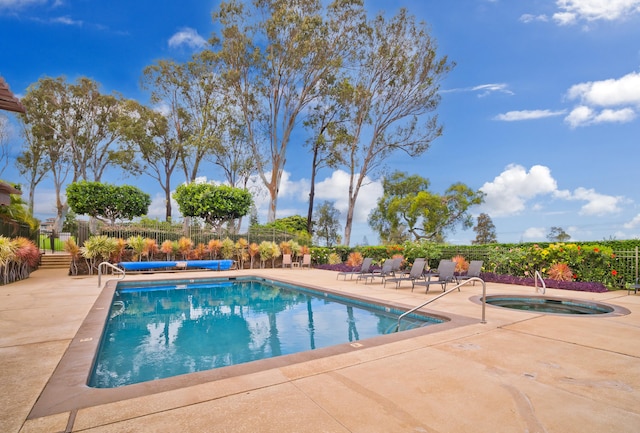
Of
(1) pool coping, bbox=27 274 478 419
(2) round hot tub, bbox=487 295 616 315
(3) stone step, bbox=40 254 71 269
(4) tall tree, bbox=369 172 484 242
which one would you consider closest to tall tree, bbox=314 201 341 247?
(4) tall tree, bbox=369 172 484 242

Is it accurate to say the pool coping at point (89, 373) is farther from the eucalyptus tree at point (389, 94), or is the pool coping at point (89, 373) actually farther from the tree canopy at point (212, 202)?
the eucalyptus tree at point (389, 94)

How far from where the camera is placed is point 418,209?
28.6 meters

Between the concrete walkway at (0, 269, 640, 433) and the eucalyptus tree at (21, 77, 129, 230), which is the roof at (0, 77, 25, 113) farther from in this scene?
the eucalyptus tree at (21, 77, 129, 230)

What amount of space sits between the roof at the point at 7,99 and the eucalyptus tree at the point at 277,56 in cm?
1724

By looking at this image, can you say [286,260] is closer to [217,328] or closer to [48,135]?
[217,328]

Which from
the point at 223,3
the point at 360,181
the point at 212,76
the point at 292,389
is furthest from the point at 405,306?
the point at 212,76

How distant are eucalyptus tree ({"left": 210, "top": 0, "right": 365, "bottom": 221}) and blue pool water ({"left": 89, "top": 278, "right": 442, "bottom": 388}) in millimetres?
15478

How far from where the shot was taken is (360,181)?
82.2ft

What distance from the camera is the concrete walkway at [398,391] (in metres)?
2.30

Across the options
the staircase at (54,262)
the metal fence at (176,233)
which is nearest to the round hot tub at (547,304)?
the metal fence at (176,233)

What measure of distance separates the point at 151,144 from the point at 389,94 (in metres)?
18.7

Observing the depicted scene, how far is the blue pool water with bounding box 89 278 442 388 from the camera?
4535mm

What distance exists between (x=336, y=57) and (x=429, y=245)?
15579mm

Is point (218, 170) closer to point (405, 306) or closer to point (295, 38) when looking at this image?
point (295, 38)
